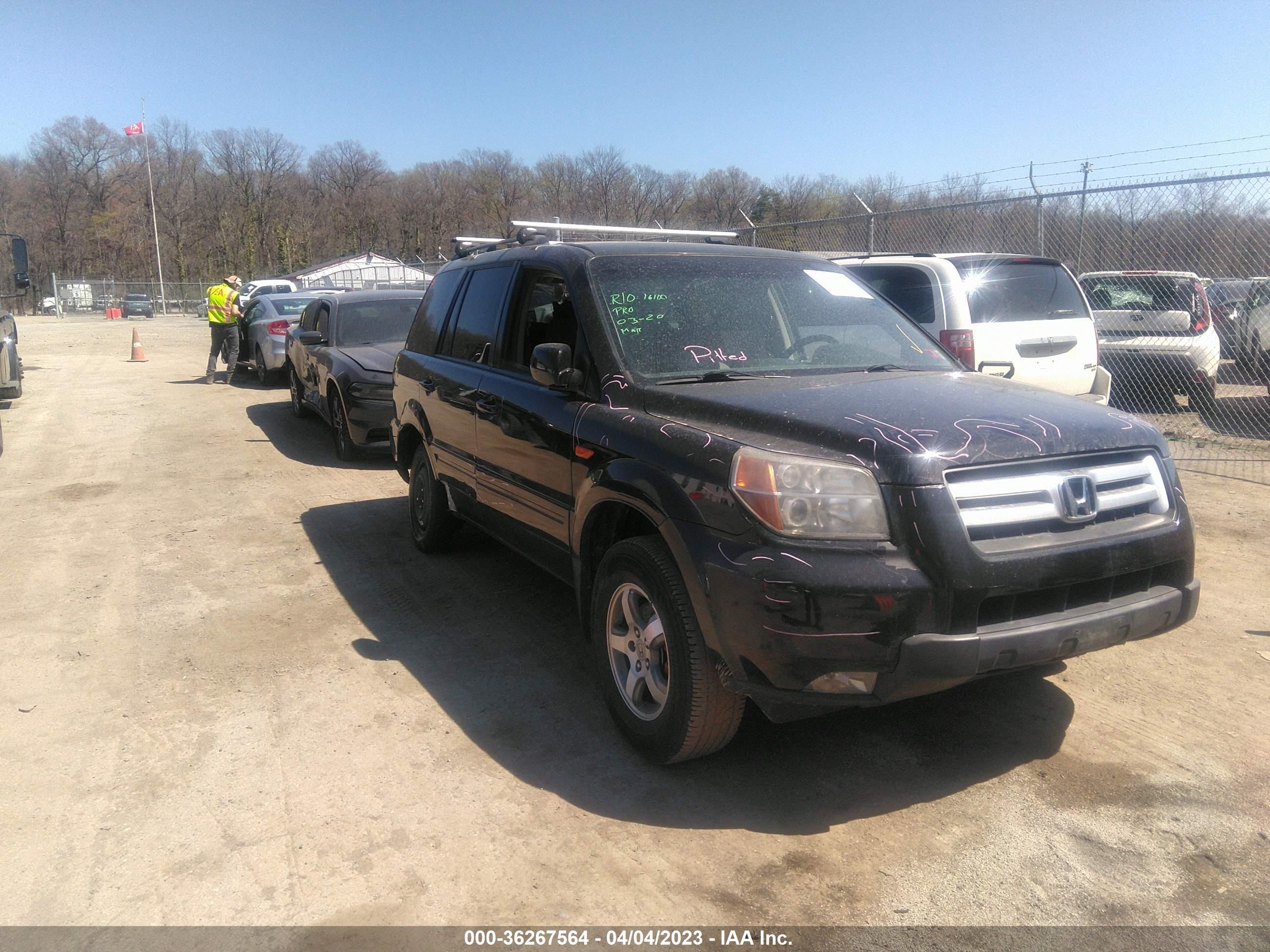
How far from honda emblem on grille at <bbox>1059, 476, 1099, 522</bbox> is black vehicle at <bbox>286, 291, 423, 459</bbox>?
6967 millimetres

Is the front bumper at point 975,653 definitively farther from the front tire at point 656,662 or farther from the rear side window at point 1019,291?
the rear side window at point 1019,291

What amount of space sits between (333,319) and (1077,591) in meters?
8.89

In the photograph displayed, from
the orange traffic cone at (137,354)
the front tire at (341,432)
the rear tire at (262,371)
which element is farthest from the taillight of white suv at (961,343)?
the orange traffic cone at (137,354)

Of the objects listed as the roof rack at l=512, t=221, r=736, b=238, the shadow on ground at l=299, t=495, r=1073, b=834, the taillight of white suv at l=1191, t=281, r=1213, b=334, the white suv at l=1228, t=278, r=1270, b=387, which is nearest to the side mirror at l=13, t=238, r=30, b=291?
the roof rack at l=512, t=221, r=736, b=238

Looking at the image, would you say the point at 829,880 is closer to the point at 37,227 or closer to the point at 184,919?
the point at 184,919

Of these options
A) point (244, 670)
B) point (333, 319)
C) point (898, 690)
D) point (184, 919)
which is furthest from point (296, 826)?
point (333, 319)

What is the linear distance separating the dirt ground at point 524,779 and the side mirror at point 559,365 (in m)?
1.39

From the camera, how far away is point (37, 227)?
255 feet

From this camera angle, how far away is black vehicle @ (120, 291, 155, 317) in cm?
5938

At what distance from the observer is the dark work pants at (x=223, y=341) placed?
1596 cm

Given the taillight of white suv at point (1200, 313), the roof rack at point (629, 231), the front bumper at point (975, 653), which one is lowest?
the front bumper at point (975, 653)

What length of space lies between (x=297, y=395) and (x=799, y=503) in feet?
A: 34.6

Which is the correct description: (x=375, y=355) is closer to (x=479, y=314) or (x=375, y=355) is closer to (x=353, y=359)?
(x=353, y=359)

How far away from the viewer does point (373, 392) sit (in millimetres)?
8945
